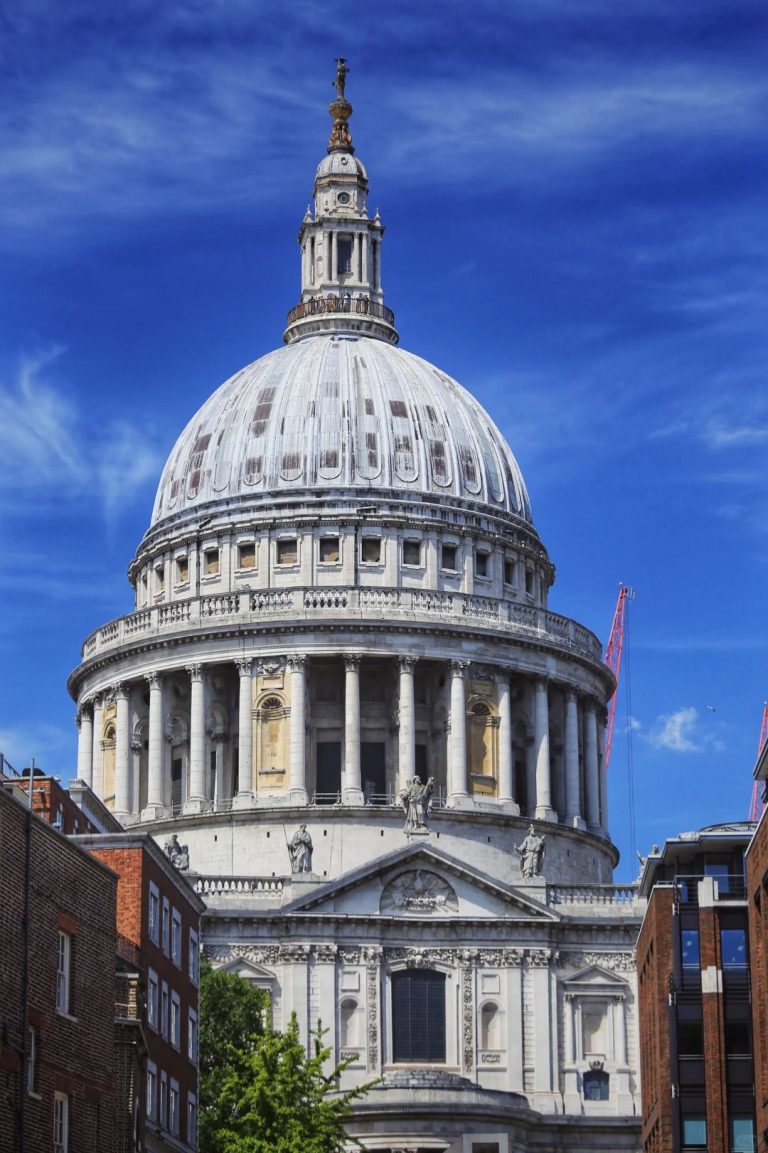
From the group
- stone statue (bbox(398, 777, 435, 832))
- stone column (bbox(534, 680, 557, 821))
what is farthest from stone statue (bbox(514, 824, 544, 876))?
stone column (bbox(534, 680, 557, 821))

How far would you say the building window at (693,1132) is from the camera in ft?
279

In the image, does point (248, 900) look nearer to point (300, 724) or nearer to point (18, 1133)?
point (300, 724)

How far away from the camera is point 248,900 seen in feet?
390

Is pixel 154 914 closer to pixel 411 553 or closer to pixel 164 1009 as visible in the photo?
pixel 164 1009

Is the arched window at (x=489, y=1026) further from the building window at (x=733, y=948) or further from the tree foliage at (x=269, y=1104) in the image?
the building window at (x=733, y=948)

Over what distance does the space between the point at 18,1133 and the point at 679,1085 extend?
35.4 metres

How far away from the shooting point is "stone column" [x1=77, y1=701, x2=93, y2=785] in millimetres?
142500

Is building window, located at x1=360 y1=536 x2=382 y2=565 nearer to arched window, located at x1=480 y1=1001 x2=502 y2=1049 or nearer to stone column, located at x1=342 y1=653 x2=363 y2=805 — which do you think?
stone column, located at x1=342 y1=653 x2=363 y2=805

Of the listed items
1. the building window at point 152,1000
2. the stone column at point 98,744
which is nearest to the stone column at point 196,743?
the stone column at point 98,744

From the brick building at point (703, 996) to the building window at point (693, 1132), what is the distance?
0.10 ft

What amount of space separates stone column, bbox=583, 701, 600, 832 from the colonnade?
0.05 meters

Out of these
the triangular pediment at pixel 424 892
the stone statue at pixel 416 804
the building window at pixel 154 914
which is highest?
the stone statue at pixel 416 804

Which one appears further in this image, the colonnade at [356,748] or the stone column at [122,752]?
the stone column at [122,752]

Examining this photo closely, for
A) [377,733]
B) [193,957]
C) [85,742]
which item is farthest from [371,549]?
[193,957]
